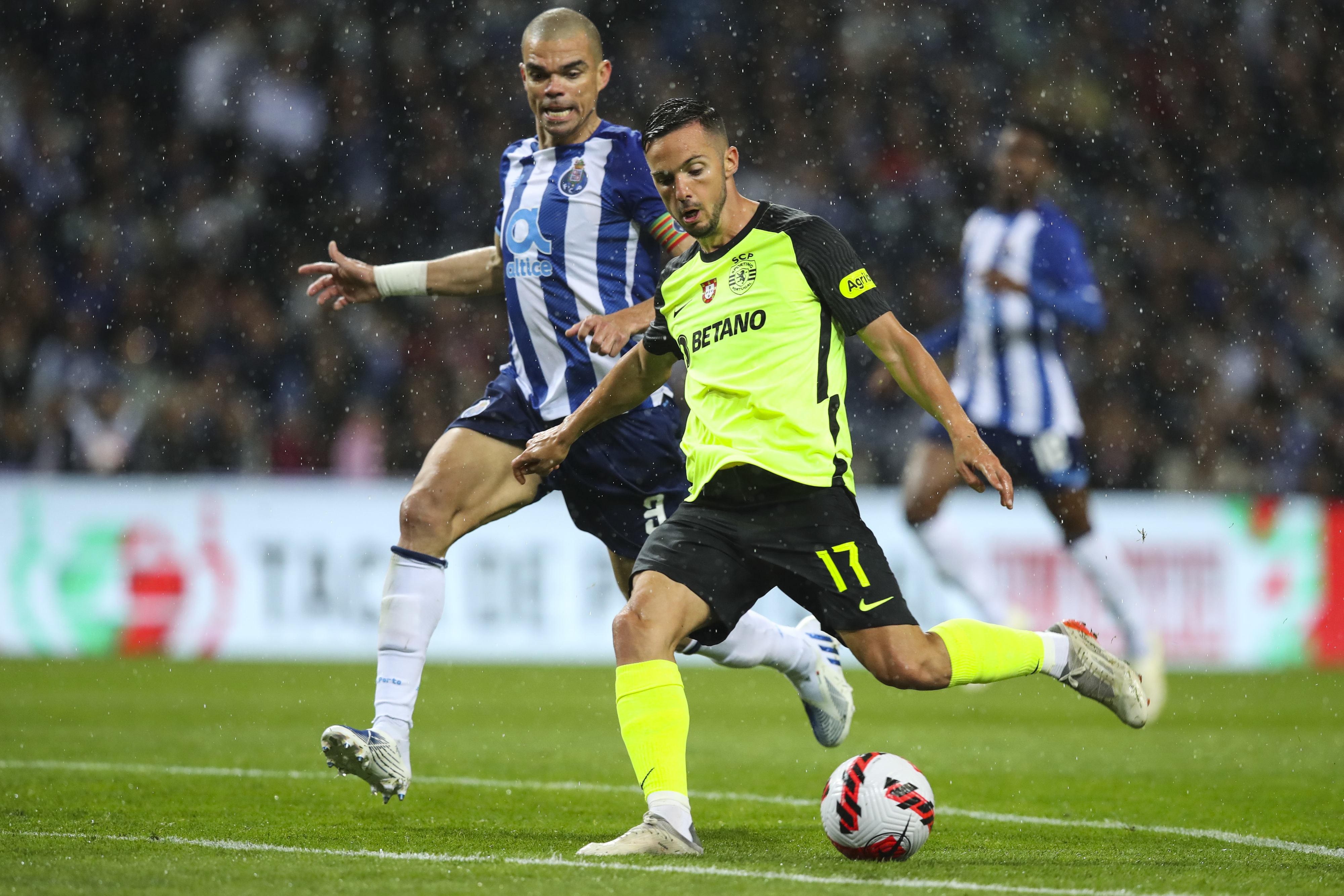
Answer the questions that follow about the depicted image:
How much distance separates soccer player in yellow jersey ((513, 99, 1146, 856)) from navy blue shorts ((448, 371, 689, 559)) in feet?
2.48

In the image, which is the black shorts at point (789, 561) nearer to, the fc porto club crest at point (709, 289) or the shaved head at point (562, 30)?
the fc porto club crest at point (709, 289)

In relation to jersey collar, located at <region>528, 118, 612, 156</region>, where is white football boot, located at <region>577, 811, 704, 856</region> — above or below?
below

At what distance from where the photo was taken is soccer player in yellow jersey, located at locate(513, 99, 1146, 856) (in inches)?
167

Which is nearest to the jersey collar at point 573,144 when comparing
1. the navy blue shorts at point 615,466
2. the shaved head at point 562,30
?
the shaved head at point 562,30

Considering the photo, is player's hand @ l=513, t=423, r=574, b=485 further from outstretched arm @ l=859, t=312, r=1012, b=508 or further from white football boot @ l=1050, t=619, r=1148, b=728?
white football boot @ l=1050, t=619, r=1148, b=728

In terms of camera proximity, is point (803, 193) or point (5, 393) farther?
point (803, 193)

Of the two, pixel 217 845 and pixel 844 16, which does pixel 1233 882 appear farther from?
pixel 844 16

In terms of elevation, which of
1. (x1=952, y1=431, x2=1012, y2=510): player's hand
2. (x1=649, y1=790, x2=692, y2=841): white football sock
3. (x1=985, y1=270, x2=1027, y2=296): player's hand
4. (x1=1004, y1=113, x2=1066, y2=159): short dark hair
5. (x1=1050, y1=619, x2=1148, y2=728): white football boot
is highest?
(x1=1004, y1=113, x2=1066, y2=159): short dark hair

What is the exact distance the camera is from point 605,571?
12.0 metres

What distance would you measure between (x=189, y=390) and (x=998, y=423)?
722 cm

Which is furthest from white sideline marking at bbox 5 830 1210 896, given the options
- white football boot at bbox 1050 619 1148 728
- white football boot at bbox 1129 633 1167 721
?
white football boot at bbox 1129 633 1167 721

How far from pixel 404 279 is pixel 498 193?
950cm

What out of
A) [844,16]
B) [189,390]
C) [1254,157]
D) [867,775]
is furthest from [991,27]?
[867,775]

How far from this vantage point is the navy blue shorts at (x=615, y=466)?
530 cm
